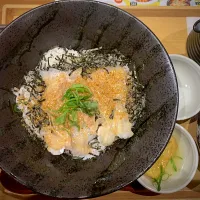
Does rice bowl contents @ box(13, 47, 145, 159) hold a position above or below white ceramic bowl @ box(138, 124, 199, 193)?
above

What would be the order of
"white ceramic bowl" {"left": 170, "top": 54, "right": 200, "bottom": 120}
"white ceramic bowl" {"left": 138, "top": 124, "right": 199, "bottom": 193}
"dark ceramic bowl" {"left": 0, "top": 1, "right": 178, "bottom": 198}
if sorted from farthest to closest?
"white ceramic bowl" {"left": 170, "top": 54, "right": 200, "bottom": 120} < "white ceramic bowl" {"left": 138, "top": 124, "right": 199, "bottom": 193} < "dark ceramic bowl" {"left": 0, "top": 1, "right": 178, "bottom": 198}

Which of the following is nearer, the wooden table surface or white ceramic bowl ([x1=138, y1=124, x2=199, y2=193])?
white ceramic bowl ([x1=138, y1=124, x2=199, y2=193])

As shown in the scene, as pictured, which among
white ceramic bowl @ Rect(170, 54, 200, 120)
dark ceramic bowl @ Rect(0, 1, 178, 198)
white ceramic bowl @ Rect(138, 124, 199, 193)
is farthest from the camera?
white ceramic bowl @ Rect(170, 54, 200, 120)

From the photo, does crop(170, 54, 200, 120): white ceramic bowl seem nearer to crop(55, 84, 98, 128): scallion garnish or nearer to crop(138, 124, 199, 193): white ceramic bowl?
crop(138, 124, 199, 193): white ceramic bowl

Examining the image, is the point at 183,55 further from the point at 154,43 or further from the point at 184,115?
the point at 154,43

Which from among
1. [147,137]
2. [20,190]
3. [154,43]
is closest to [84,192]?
[147,137]

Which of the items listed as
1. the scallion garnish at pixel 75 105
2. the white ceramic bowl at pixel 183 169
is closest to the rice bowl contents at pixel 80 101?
the scallion garnish at pixel 75 105

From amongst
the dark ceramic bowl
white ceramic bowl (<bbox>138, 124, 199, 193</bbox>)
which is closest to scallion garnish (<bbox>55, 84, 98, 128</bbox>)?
the dark ceramic bowl

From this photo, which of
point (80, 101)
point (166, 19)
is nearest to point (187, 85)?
point (166, 19)
